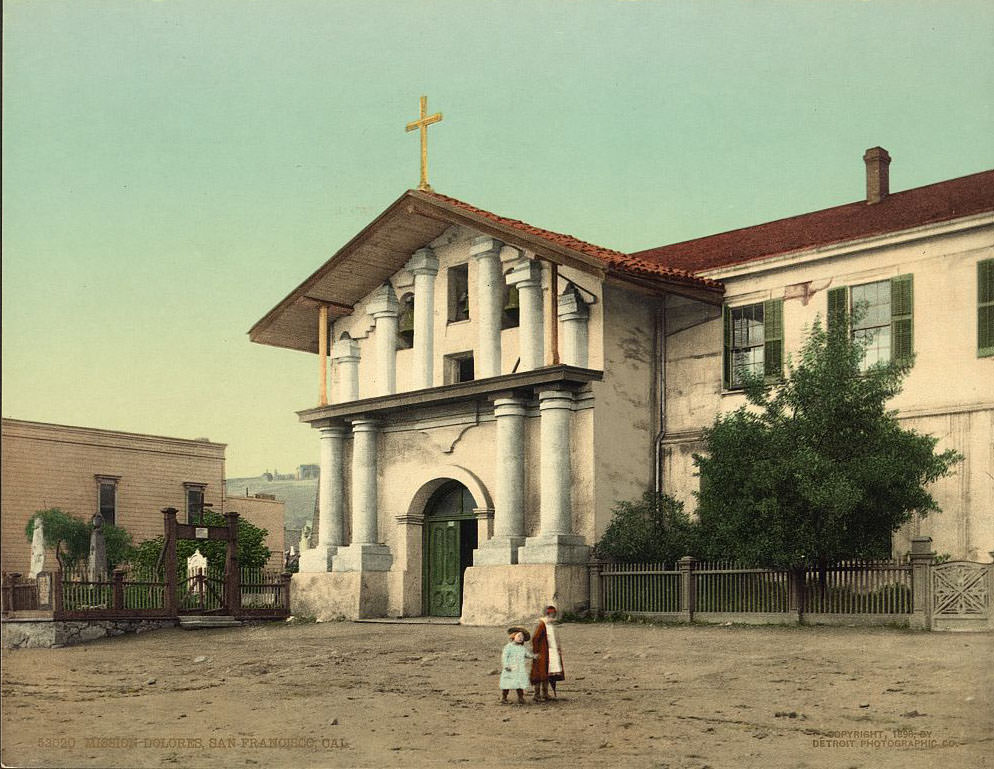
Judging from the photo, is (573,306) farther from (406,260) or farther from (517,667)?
(517,667)

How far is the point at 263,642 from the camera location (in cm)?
2286

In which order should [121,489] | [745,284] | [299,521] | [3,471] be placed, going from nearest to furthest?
[3,471] → [121,489] → [745,284] → [299,521]

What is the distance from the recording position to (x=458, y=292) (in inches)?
1082

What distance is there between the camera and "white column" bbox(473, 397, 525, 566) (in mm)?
24625

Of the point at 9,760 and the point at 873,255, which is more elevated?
the point at 873,255

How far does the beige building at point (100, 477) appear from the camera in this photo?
46.7 feet

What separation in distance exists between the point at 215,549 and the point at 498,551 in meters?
7.95

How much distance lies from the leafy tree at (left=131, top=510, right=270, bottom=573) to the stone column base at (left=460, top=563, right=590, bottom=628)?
20.4 ft

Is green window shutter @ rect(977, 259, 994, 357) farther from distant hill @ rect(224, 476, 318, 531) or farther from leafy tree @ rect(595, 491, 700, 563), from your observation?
distant hill @ rect(224, 476, 318, 531)

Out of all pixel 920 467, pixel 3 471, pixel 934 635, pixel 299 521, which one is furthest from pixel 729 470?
pixel 299 521

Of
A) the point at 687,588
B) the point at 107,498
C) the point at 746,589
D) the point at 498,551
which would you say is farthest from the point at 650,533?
the point at 107,498

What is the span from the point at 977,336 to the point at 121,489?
13862 millimetres

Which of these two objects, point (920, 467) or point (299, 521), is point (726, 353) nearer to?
point (920, 467)

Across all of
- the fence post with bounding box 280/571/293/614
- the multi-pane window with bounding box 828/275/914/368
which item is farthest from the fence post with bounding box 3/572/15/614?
the multi-pane window with bounding box 828/275/914/368
